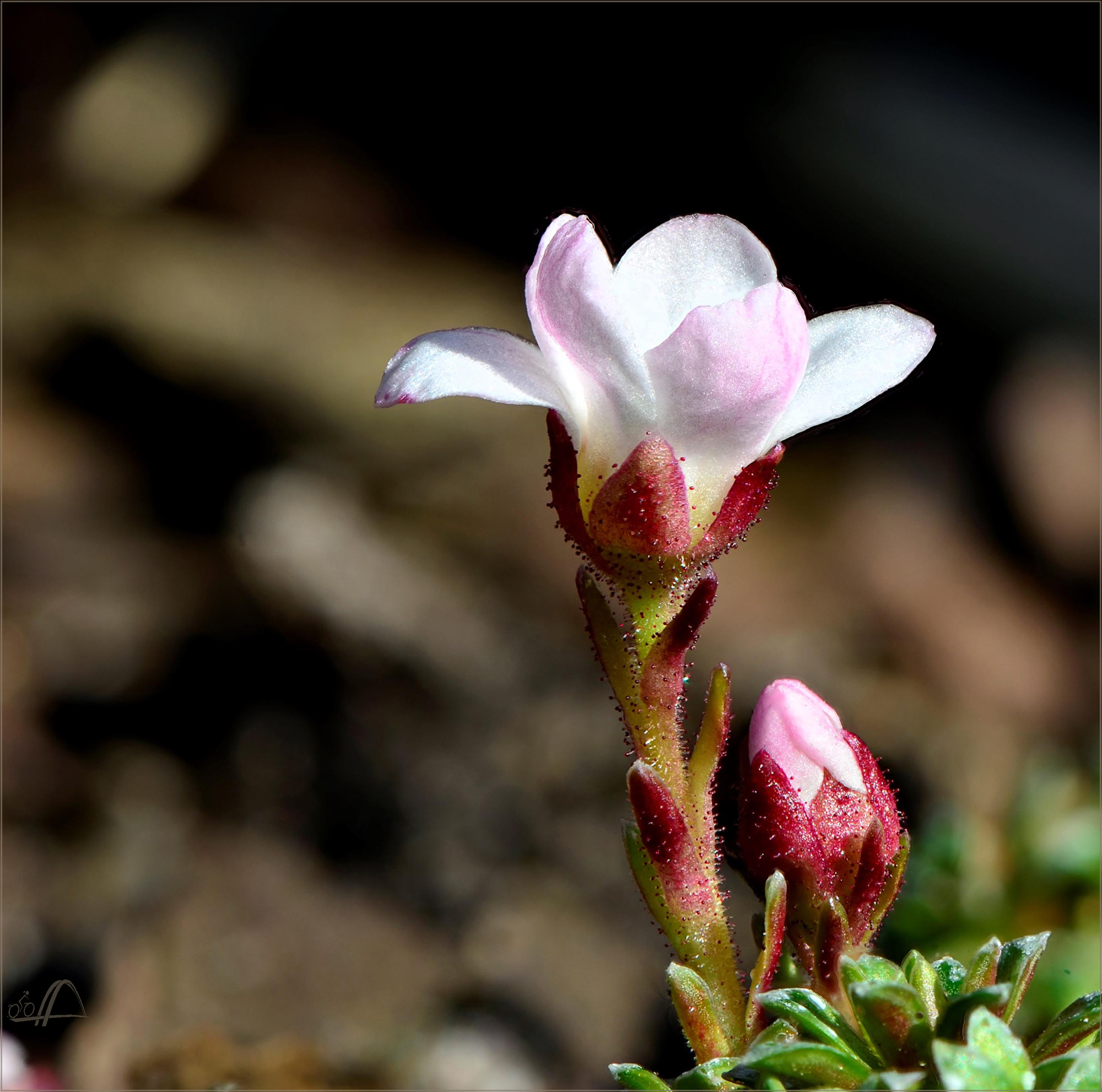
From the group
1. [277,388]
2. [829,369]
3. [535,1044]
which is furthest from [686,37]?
[829,369]

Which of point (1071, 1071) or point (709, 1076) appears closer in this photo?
point (1071, 1071)

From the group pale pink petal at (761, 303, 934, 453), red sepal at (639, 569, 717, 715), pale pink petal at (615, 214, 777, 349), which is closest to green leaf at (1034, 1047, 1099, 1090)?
red sepal at (639, 569, 717, 715)

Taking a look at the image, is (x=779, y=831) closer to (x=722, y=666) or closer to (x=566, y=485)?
(x=722, y=666)

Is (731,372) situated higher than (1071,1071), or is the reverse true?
(731,372)

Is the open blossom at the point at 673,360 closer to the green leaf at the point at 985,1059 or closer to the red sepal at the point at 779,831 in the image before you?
the red sepal at the point at 779,831

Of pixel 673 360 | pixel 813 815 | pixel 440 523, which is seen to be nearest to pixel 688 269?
pixel 673 360

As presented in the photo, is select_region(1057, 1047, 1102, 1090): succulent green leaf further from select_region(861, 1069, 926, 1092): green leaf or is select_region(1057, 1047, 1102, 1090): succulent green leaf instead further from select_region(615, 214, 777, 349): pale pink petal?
select_region(615, 214, 777, 349): pale pink petal
